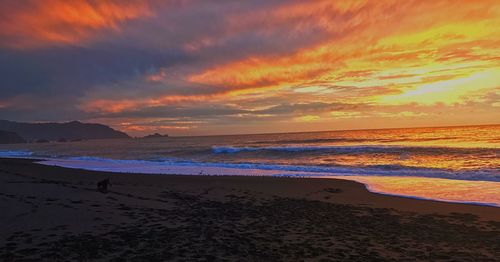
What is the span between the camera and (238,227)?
8.50 m

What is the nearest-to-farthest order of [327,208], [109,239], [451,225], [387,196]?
[109,239] < [451,225] < [327,208] < [387,196]

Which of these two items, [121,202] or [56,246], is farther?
[121,202]

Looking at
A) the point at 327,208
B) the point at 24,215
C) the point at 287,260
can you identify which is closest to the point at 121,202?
the point at 24,215

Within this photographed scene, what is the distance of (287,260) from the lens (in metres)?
6.15

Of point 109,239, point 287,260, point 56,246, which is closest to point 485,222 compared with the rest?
point 287,260

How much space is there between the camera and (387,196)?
527 inches

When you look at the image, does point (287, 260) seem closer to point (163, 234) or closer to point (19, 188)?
point (163, 234)

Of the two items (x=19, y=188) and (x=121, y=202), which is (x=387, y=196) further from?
(x=19, y=188)

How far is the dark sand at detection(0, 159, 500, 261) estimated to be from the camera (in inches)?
255

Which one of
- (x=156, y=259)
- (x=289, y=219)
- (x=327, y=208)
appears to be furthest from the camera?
(x=327, y=208)

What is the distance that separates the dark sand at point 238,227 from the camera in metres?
6.49

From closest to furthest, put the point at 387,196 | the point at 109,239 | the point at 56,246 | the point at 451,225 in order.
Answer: the point at 56,246
the point at 109,239
the point at 451,225
the point at 387,196

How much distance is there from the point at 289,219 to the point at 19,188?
11554 mm

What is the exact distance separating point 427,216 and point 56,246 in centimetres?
884
